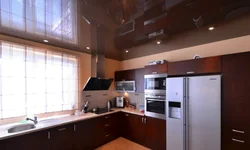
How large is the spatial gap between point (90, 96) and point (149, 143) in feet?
6.18

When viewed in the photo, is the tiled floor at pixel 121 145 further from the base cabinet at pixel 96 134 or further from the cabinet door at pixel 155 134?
the cabinet door at pixel 155 134

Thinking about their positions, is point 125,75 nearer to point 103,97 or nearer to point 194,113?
point 103,97

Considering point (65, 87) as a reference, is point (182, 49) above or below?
above

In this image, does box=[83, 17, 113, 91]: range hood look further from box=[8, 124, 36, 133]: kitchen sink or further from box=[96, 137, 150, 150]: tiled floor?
box=[96, 137, 150, 150]: tiled floor

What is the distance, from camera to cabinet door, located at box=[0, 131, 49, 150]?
173 cm

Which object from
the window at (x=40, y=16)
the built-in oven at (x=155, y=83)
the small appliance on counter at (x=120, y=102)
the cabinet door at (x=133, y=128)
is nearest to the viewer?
the window at (x=40, y=16)

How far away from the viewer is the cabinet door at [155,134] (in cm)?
251

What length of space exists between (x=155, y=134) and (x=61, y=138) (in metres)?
1.90

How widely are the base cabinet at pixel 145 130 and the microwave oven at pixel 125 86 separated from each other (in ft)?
2.27

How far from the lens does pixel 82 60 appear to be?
319cm

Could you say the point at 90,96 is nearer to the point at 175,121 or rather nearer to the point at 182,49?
the point at 175,121

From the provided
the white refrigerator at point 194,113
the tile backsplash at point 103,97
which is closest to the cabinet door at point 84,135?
the tile backsplash at point 103,97

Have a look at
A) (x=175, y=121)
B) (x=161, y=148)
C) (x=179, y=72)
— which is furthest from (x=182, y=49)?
(x=161, y=148)

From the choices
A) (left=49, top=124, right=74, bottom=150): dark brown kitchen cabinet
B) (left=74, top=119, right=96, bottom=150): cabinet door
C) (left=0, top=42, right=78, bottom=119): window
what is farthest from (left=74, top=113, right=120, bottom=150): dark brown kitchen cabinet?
(left=0, top=42, right=78, bottom=119): window
